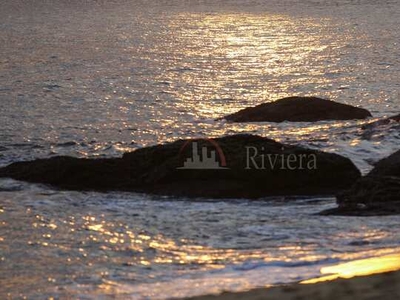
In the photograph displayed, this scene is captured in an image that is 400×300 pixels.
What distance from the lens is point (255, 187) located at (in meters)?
12.5

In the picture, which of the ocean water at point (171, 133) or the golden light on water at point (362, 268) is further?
the ocean water at point (171, 133)

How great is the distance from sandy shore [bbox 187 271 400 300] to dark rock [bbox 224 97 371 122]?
9.92m

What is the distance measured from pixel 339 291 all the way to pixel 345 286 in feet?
0.63

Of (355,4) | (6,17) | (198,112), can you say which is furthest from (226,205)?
(355,4)

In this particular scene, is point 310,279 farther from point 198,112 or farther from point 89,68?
point 89,68

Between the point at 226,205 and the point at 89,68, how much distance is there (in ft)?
55.5

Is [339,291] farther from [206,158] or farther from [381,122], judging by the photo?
[381,122]

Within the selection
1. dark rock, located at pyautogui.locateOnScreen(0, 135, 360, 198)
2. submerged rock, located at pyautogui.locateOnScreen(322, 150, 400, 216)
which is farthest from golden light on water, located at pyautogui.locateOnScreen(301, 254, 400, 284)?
dark rock, located at pyautogui.locateOnScreen(0, 135, 360, 198)

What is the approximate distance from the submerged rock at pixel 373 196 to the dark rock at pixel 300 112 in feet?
19.4

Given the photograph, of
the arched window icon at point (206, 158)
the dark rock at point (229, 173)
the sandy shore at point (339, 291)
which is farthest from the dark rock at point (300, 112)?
the sandy shore at point (339, 291)

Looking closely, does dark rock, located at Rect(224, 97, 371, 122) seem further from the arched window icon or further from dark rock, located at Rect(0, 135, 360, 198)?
the arched window icon

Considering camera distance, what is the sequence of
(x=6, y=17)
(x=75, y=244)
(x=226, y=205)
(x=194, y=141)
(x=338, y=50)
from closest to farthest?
(x=75, y=244) → (x=226, y=205) → (x=194, y=141) → (x=338, y=50) → (x=6, y=17)

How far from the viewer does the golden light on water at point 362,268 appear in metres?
8.34

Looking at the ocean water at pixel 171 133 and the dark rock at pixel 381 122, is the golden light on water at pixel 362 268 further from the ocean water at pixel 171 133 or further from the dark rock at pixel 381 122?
the dark rock at pixel 381 122
